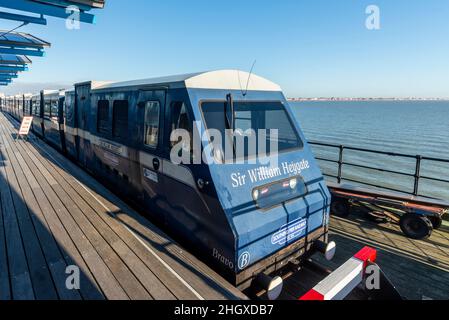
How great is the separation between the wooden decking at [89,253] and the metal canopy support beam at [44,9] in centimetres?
457

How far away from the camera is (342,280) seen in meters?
3.12

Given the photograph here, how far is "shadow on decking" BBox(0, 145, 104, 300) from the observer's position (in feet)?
10.4

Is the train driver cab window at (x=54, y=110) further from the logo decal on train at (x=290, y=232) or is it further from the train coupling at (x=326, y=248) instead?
the train coupling at (x=326, y=248)

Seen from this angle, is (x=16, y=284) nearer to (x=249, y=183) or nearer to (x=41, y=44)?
(x=249, y=183)

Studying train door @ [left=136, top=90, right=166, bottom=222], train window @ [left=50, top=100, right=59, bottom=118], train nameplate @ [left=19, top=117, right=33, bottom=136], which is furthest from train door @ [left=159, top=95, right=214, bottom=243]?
train nameplate @ [left=19, top=117, right=33, bottom=136]

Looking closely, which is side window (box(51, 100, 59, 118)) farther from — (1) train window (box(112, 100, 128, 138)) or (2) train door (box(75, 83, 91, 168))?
(1) train window (box(112, 100, 128, 138))

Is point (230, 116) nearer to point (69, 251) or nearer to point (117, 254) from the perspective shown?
point (117, 254)

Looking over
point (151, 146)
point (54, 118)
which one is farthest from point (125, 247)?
point (54, 118)

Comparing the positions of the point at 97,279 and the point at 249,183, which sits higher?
the point at 249,183

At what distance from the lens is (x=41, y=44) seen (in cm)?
1248

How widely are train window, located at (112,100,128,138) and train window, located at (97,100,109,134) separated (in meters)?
0.59

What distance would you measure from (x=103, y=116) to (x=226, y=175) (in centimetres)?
475

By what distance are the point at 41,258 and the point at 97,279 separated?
1.00 m
